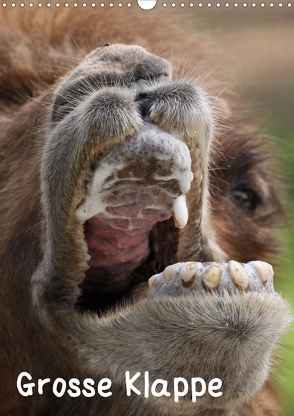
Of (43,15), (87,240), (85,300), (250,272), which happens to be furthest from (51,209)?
(43,15)

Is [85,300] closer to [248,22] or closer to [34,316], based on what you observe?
[34,316]

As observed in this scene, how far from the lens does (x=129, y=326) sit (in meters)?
1.61

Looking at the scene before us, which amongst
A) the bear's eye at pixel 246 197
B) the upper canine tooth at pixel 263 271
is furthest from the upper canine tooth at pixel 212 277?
the bear's eye at pixel 246 197

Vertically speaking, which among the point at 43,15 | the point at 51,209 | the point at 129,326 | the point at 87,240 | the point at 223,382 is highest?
the point at 43,15

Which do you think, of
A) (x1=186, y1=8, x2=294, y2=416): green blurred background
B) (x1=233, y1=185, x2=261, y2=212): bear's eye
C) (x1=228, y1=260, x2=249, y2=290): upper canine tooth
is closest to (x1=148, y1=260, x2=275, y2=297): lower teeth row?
(x1=228, y1=260, x2=249, y2=290): upper canine tooth

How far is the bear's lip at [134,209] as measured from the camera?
58.3 inches

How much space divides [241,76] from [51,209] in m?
1.80

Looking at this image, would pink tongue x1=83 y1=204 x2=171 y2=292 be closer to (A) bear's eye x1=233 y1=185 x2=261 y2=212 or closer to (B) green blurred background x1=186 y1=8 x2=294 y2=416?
(B) green blurred background x1=186 y1=8 x2=294 y2=416

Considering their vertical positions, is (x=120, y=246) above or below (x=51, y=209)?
below

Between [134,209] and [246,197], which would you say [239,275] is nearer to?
[134,209]

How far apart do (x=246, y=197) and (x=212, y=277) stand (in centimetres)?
119

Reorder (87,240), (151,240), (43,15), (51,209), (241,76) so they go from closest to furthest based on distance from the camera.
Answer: (51,209) → (87,240) → (151,240) → (43,15) → (241,76)

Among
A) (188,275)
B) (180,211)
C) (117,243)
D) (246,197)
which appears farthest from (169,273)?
(246,197)

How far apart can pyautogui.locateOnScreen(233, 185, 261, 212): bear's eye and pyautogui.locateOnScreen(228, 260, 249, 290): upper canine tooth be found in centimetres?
110
